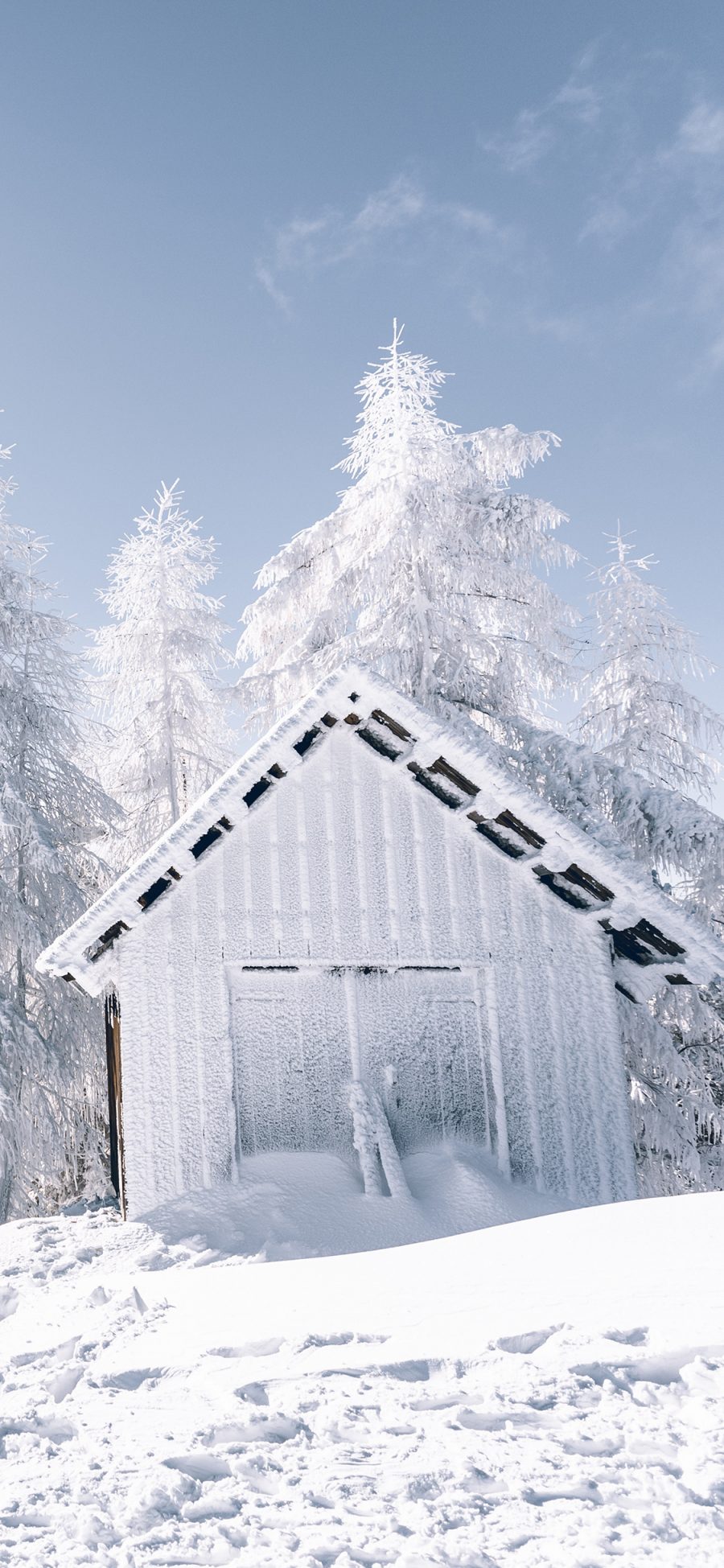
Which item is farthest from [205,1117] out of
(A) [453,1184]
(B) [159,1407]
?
(B) [159,1407]

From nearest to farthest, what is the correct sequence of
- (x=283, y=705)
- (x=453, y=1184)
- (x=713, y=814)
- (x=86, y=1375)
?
(x=86, y=1375) → (x=453, y=1184) → (x=713, y=814) → (x=283, y=705)

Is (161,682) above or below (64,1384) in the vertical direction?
above

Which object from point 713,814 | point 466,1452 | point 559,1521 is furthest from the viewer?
point 713,814

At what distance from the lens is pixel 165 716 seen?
2056 centimetres

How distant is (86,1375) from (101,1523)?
4.68ft

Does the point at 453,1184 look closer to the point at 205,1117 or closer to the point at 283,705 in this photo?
the point at 205,1117

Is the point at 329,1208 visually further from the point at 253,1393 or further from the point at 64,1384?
the point at 253,1393

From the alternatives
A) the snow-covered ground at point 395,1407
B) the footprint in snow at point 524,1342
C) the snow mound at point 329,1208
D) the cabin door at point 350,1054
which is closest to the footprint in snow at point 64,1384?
the snow-covered ground at point 395,1407

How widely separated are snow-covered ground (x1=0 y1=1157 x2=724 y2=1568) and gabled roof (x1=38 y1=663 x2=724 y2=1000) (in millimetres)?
2435

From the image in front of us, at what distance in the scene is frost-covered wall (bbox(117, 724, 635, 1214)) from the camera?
788 cm

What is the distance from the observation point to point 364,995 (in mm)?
8211

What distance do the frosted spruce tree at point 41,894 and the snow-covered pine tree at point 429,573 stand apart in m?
2.94

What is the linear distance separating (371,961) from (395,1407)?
4.45 metres

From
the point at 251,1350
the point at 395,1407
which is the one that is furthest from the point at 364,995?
the point at 395,1407
